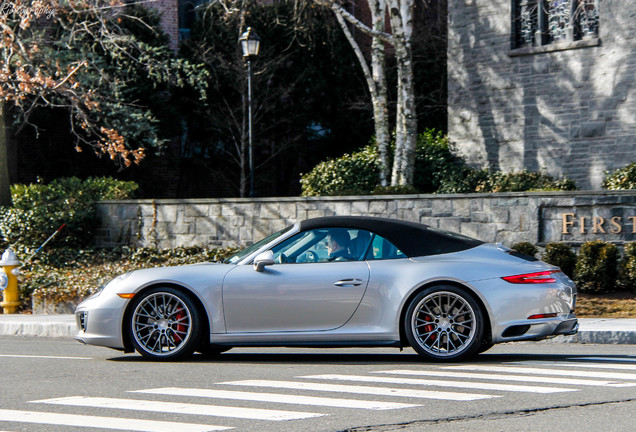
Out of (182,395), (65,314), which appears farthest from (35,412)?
(65,314)

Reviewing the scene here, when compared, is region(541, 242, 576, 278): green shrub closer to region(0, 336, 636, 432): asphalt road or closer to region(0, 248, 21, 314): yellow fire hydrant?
region(0, 336, 636, 432): asphalt road

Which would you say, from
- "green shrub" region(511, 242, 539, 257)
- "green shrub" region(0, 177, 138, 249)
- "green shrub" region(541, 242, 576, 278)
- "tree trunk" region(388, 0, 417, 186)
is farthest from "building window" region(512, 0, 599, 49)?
"green shrub" region(0, 177, 138, 249)

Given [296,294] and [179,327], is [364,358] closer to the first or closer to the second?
[296,294]

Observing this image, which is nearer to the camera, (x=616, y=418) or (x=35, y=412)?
(x=616, y=418)

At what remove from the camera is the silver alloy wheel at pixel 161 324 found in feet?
29.3

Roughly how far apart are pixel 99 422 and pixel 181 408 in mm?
612

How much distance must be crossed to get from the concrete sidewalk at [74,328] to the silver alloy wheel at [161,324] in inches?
174

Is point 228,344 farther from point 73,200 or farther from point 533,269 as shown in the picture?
point 73,200

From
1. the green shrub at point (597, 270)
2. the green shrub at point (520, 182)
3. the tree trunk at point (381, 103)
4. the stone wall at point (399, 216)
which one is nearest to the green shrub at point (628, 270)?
the green shrub at point (597, 270)

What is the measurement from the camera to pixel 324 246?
8961 millimetres

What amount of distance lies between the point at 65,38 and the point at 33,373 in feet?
53.6

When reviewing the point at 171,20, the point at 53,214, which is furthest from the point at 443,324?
the point at 171,20

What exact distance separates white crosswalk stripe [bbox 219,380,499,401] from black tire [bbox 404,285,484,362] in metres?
1.37

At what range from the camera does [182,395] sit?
6992 mm
